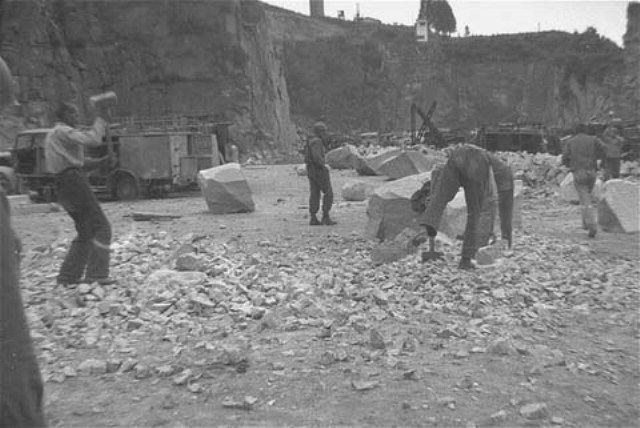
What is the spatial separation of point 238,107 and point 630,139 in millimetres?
16206

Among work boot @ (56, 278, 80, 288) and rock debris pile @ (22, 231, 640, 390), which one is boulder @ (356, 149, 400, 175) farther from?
work boot @ (56, 278, 80, 288)

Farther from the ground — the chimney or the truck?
the chimney

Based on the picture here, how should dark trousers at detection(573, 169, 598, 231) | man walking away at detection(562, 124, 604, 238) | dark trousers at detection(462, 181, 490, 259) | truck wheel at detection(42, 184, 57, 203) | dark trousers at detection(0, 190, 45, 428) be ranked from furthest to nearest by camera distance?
truck wheel at detection(42, 184, 57, 203) < man walking away at detection(562, 124, 604, 238) < dark trousers at detection(573, 169, 598, 231) < dark trousers at detection(462, 181, 490, 259) < dark trousers at detection(0, 190, 45, 428)

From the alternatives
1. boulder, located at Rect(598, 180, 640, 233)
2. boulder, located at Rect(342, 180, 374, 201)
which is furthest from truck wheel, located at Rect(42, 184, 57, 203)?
boulder, located at Rect(598, 180, 640, 233)

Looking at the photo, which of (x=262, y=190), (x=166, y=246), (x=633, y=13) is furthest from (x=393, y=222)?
(x=633, y=13)

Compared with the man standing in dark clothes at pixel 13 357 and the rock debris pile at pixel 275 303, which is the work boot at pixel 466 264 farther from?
the man standing in dark clothes at pixel 13 357

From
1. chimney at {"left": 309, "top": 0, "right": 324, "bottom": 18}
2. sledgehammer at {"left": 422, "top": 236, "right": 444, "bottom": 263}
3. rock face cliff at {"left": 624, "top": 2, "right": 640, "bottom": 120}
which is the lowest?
sledgehammer at {"left": 422, "top": 236, "right": 444, "bottom": 263}

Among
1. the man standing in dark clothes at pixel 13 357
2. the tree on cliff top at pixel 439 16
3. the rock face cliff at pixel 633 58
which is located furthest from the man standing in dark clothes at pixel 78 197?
the tree on cliff top at pixel 439 16

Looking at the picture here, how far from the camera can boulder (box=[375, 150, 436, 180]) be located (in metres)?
17.2

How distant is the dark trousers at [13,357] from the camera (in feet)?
6.28

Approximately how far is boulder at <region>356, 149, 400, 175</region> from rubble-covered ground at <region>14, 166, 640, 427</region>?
435 inches

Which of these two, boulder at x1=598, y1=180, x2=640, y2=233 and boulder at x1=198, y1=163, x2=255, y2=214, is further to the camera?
boulder at x1=198, y1=163, x2=255, y2=214

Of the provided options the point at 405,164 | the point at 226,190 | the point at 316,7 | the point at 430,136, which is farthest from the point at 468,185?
the point at 316,7

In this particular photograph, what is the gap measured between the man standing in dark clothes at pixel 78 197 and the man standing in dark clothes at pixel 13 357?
3.34 meters
